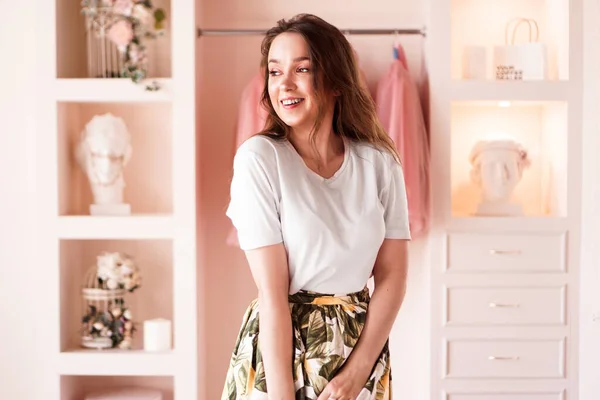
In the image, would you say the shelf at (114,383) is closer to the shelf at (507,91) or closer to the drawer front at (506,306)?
the drawer front at (506,306)

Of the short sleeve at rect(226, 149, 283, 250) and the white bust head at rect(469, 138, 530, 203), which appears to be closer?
the short sleeve at rect(226, 149, 283, 250)

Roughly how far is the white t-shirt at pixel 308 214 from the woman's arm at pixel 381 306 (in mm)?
48

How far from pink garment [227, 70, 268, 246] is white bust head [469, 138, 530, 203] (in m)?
→ 0.87

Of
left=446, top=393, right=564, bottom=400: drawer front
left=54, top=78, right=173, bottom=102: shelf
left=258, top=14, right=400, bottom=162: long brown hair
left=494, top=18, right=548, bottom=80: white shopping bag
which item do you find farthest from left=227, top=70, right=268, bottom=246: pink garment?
left=258, top=14, right=400, bottom=162: long brown hair

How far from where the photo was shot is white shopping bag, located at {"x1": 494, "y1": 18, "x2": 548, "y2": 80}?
2984 mm

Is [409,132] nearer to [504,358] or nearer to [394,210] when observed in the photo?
[504,358]

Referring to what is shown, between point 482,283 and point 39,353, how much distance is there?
1796 millimetres

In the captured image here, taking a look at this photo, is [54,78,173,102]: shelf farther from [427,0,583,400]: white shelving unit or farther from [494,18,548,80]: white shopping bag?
[494,18,548,80]: white shopping bag

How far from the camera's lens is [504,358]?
295 cm

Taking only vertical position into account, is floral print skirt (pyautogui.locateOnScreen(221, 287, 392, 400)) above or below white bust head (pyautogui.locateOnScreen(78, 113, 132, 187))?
below

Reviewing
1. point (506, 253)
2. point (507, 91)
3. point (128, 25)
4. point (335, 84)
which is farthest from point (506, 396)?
point (128, 25)

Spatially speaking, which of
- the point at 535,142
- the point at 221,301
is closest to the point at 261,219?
the point at 221,301

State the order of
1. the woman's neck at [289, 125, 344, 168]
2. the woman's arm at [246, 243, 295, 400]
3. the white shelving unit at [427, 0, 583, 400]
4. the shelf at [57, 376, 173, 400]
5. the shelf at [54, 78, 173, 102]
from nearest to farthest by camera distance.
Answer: the woman's arm at [246, 243, 295, 400]
the woman's neck at [289, 125, 344, 168]
the shelf at [54, 78, 173, 102]
the white shelving unit at [427, 0, 583, 400]
the shelf at [57, 376, 173, 400]

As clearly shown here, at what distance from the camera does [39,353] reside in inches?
121
